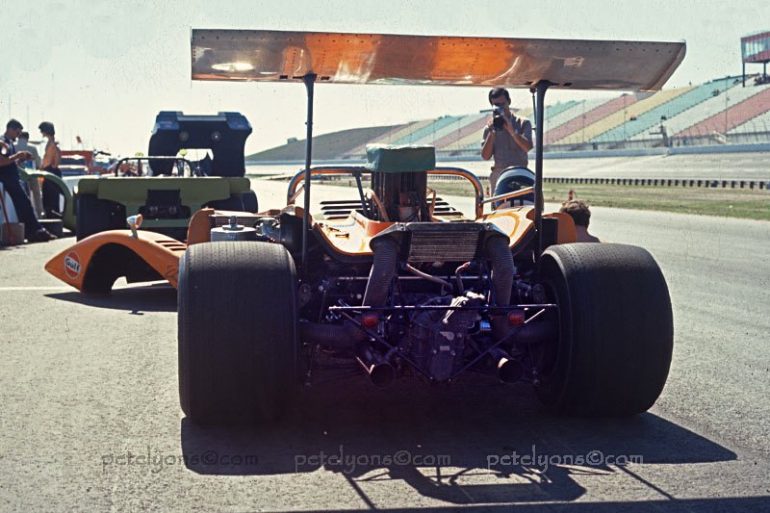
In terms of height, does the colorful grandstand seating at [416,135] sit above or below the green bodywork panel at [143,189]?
above

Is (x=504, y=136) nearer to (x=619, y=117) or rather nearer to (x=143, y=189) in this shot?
(x=143, y=189)

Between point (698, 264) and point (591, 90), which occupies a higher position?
point (591, 90)

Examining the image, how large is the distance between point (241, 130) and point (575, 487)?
1481 cm

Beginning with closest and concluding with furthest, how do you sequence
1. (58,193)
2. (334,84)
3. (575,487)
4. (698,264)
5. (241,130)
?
1. (575,487)
2. (334,84)
3. (698,264)
4. (241,130)
5. (58,193)

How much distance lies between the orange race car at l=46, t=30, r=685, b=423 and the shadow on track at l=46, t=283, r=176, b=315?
13.1ft

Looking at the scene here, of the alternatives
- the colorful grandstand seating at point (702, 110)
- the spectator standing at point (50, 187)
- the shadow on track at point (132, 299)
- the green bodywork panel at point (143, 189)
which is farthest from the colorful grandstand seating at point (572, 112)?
the shadow on track at point (132, 299)

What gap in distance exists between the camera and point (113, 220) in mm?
14875

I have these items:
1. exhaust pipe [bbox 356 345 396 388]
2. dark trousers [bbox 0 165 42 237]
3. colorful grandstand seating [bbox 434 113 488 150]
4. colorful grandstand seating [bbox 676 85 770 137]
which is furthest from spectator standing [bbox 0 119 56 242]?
colorful grandstand seating [bbox 676 85 770 137]

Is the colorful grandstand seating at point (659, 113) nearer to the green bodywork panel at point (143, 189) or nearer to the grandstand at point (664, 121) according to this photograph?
the grandstand at point (664, 121)

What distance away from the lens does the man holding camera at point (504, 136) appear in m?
10.4

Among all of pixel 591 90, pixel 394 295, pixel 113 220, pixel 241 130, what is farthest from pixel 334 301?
pixel 241 130

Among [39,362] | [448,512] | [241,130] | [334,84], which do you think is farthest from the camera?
[241,130]

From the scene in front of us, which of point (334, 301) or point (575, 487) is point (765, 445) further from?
point (334, 301)

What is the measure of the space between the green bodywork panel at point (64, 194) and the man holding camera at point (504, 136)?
10790 millimetres
